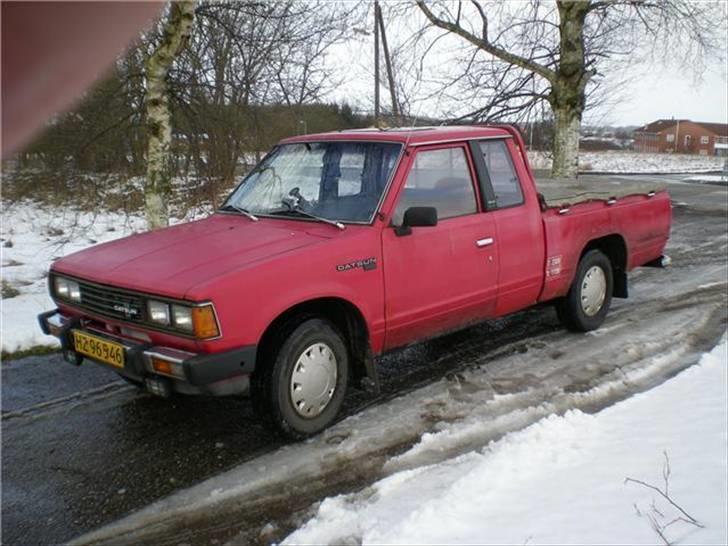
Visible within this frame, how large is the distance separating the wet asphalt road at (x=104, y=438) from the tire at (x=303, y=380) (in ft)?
0.78

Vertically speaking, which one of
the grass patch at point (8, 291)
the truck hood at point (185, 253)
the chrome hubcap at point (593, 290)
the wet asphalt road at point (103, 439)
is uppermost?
the truck hood at point (185, 253)

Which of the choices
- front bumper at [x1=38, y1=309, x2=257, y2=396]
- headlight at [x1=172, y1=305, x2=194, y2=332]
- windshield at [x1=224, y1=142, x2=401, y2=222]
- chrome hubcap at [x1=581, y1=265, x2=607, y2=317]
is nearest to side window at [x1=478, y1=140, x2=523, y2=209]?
windshield at [x1=224, y1=142, x2=401, y2=222]

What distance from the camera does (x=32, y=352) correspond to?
18.3 ft

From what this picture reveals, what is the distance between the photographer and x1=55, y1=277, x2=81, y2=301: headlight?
3971 millimetres

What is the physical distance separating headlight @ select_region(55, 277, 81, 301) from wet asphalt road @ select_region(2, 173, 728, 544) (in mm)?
845

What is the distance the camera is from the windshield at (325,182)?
4.31 m

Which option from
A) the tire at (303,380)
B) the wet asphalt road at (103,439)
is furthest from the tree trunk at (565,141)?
the tire at (303,380)

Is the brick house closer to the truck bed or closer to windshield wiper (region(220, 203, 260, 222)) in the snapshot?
the truck bed

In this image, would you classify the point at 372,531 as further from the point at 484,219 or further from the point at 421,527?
the point at 484,219

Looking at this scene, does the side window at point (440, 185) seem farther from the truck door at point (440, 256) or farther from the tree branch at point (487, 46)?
the tree branch at point (487, 46)

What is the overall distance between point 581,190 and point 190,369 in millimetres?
4422

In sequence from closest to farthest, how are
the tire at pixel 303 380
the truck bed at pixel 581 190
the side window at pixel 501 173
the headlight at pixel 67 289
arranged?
the tire at pixel 303 380 → the headlight at pixel 67 289 → the side window at pixel 501 173 → the truck bed at pixel 581 190

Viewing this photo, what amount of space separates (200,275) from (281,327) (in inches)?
23.8

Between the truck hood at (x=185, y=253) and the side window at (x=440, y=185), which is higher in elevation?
the side window at (x=440, y=185)
